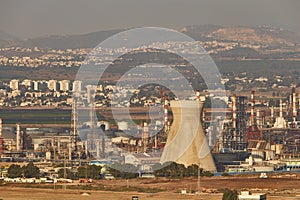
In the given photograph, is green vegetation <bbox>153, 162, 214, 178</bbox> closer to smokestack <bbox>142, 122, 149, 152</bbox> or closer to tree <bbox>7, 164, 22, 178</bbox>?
tree <bbox>7, 164, 22, 178</bbox>

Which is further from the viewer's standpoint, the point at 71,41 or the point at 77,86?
the point at 71,41

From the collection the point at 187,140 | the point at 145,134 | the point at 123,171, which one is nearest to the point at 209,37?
the point at 145,134

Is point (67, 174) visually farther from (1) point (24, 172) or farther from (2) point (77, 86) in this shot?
(2) point (77, 86)

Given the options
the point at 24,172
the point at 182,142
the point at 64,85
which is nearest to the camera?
the point at 24,172

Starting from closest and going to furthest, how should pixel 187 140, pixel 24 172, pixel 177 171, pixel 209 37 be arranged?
1. pixel 177 171
2. pixel 24 172
3. pixel 187 140
4. pixel 209 37

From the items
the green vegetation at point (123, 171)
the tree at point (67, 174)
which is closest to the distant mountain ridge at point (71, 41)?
the green vegetation at point (123, 171)

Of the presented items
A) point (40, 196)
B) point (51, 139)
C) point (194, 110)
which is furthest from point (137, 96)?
point (40, 196)

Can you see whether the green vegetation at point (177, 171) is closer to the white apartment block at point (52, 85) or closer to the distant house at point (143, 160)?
the distant house at point (143, 160)
